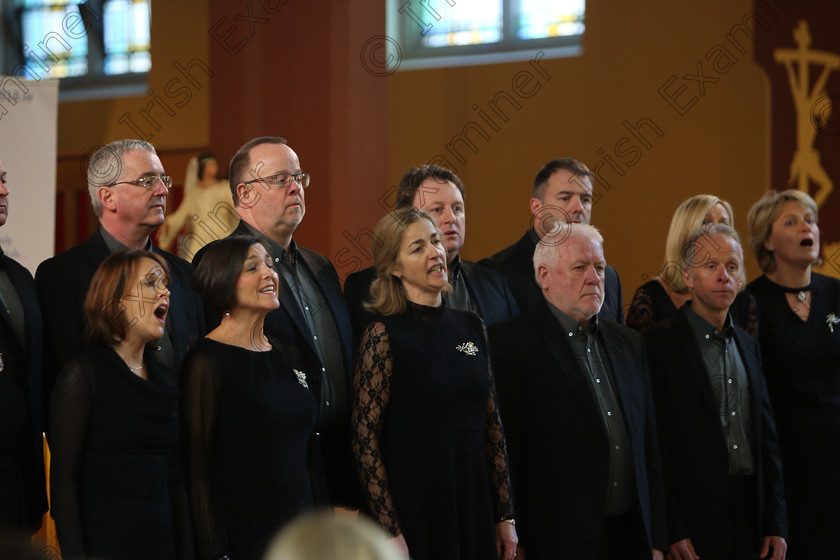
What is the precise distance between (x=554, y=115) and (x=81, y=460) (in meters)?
6.02

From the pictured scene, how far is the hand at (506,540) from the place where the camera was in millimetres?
3084

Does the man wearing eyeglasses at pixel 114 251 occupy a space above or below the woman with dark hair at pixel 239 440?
above

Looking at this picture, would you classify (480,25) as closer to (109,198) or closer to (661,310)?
(661,310)

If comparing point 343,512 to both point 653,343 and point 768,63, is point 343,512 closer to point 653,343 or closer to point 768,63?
point 653,343

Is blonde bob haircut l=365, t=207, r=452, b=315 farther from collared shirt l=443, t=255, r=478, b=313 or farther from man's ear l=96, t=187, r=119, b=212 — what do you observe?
man's ear l=96, t=187, r=119, b=212

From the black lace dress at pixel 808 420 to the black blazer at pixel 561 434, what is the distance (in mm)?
853

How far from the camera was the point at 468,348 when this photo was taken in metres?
3.04

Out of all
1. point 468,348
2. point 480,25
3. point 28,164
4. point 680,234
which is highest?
A: point 480,25

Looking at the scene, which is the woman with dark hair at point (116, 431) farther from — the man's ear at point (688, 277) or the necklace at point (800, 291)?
the necklace at point (800, 291)

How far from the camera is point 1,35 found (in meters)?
10.4

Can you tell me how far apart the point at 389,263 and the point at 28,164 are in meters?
3.42

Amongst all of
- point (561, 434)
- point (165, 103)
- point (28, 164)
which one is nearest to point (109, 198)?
point (561, 434)

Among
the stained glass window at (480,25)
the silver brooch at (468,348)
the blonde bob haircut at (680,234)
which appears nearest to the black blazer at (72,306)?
the silver brooch at (468,348)

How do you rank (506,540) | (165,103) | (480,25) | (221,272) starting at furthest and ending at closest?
(165,103), (480,25), (506,540), (221,272)
